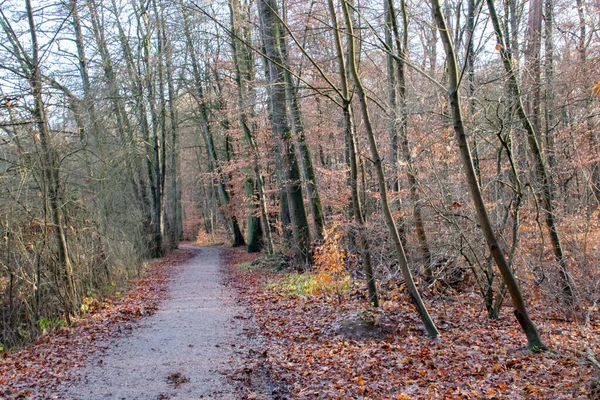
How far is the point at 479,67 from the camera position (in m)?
9.03

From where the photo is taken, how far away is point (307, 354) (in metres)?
6.58

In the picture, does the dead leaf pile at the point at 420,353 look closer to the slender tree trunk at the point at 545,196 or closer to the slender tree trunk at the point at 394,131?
the slender tree trunk at the point at 545,196

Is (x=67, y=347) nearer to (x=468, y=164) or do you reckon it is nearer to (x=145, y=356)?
(x=145, y=356)

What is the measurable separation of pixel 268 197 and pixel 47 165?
17687 millimetres

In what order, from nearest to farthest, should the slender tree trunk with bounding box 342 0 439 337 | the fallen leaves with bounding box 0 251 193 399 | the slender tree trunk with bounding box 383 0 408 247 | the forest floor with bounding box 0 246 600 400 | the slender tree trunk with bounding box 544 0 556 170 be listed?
the forest floor with bounding box 0 246 600 400
the fallen leaves with bounding box 0 251 193 399
the slender tree trunk with bounding box 342 0 439 337
the slender tree trunk with bounding box 544 0 556 170
the slender tree trunk with bounding box 383 0 408 247

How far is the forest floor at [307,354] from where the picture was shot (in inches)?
195

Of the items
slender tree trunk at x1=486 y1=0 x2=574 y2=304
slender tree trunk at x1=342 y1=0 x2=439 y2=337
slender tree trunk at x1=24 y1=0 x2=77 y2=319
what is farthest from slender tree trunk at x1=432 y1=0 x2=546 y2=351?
slender tree trunk at x1=24 y1=0 x2=77 y2=319

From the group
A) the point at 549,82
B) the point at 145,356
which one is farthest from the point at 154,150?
the point at 549,82

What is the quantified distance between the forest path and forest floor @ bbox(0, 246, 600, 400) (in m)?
0.02

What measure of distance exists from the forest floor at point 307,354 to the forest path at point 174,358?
20 mm

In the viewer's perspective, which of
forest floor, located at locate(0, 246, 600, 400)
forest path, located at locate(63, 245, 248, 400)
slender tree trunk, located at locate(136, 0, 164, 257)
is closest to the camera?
forest floor, located at locate(0, 246, 600, 400)

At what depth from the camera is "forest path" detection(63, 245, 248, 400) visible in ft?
18.2

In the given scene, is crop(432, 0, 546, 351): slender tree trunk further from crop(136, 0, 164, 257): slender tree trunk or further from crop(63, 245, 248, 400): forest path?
crop(136, 0, 164, 257): slender tree trunk

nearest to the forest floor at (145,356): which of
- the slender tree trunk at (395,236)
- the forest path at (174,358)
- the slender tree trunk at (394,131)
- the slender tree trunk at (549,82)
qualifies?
the forest path at (174,358)
